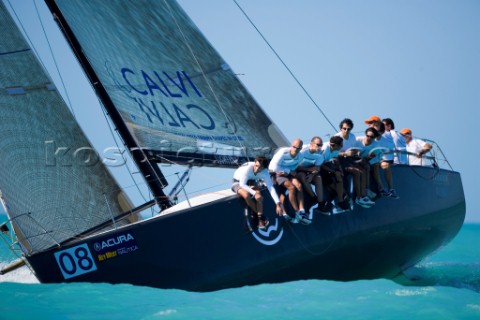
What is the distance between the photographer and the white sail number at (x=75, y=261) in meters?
8.76

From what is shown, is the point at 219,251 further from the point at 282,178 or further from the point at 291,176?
the point at 291,176

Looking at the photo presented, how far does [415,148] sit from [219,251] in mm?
5038

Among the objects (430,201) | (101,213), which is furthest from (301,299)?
(430,201)

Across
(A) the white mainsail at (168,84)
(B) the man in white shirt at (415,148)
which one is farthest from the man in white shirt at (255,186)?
(B) the man in white shirt at (415,148)

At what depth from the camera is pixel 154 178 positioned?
10.4m

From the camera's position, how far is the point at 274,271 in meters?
9.40

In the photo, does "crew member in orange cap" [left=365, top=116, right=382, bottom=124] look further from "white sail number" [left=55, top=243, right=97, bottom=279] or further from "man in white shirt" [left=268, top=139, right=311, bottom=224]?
"white sail number" [left=55, top=243, right=97, bottom=279]

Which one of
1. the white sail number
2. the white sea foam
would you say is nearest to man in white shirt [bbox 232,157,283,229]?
the white sail number

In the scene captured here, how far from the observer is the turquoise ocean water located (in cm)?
801

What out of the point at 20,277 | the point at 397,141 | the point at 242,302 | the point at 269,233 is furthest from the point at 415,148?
the point at 20,277

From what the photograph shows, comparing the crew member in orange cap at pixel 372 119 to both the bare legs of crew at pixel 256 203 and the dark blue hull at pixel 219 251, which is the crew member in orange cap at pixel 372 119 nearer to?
the dark blue hull at pixel 219 251

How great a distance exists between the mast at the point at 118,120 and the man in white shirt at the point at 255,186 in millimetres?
1423

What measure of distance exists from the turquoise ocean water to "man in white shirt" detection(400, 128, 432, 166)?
322 centimetres

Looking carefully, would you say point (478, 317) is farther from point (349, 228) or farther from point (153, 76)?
point (153, 76)
